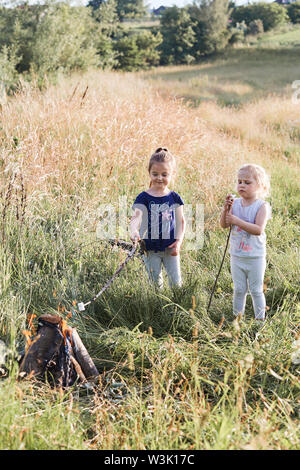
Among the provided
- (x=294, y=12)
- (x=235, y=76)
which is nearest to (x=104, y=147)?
(x=235, y=76)

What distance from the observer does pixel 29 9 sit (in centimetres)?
1375

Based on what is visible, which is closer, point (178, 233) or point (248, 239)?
point (248, 239)

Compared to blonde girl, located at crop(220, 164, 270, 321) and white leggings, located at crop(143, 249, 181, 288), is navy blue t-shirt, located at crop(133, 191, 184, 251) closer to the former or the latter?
white leggings, located at crop(143, 249, 181, 288)

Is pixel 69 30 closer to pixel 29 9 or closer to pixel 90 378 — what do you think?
pixel 29 9

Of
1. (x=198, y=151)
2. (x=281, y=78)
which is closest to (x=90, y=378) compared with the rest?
(x=198, y=151)

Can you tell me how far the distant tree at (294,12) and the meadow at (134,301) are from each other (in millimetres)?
34022

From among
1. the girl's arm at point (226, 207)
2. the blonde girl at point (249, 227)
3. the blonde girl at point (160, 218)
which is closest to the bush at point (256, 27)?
the blonde girl at point (160, 218)

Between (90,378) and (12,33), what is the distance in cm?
1348

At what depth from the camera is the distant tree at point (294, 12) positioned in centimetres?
3584

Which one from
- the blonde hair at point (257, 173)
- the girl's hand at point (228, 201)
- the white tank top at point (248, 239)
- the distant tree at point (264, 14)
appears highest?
the distant tree at point (264, 14)

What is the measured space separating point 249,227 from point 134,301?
3.00 feet

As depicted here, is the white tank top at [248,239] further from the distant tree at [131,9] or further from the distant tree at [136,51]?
the distant tree at [131,9]

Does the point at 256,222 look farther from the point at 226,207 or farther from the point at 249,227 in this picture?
the point at 226,207

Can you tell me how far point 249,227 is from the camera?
112 inches
